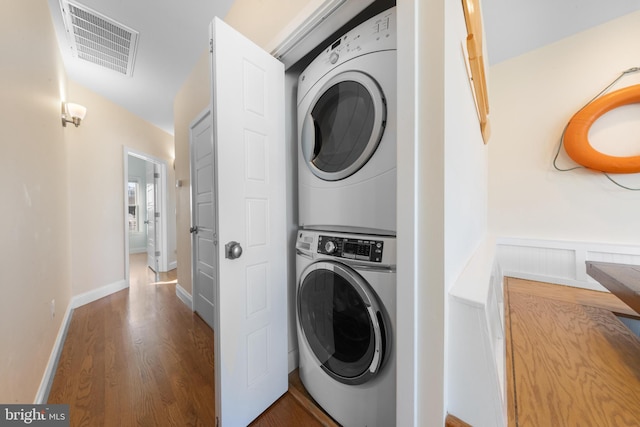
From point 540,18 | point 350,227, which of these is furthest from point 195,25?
point 540,18

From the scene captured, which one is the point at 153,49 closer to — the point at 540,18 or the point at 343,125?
the point at 343,125

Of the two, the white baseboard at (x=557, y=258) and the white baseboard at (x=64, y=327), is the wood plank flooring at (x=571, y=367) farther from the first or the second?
the white baseboard at (x=64, y=327)

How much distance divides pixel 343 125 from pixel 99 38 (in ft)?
8.12

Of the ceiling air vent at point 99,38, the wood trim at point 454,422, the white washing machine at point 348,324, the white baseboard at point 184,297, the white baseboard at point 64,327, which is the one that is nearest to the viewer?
the wood trim at point 454,422

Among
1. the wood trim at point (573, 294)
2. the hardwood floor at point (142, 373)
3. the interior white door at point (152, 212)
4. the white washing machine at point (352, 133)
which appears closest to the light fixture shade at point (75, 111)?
the interior white door at point (152, 212)

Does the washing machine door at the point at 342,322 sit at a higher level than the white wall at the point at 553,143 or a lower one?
lower

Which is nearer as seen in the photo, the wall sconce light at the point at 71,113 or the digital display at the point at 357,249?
the digital display at the point at 357,249

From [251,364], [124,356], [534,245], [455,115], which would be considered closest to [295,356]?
[251,364]

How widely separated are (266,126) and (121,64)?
2.33 m

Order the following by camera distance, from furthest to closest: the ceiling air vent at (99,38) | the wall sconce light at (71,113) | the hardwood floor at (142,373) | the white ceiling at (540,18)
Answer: the wall sconce light at (71,113) < the ceiling air vent at (99,38) < the white ceiling at (540,18) < the hardwood floor at (142,373)

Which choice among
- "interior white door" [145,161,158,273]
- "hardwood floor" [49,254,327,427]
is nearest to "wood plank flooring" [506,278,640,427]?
"hardwood floor" [49,254,327,427]

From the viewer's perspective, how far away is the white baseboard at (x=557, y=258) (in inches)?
67.2

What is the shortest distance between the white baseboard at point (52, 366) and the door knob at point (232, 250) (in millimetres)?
1360

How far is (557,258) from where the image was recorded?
1.89 meters
